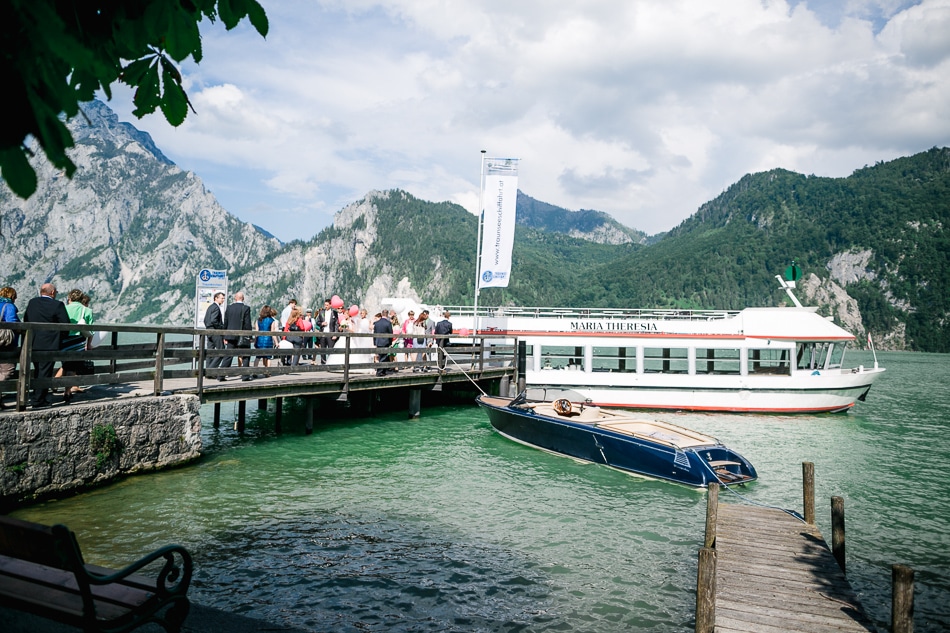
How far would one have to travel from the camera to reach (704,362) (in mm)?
27578

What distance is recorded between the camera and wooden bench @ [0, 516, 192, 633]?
4266 mm

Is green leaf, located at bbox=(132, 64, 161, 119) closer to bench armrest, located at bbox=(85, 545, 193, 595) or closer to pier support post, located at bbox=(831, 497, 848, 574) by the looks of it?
bench armrest, located at bbox=(85, 545, 193, 595)

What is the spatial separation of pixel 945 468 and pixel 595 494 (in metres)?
11.0

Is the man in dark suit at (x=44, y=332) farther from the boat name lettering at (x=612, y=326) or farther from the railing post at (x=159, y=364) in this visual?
the boat name lettering at (x=612, y=326)

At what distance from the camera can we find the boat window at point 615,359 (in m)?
27.3

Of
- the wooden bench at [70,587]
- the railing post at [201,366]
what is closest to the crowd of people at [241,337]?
the railing post at [201,366]

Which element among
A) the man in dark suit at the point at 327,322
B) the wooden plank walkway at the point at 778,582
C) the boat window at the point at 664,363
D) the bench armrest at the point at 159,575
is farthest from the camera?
the boat window at the point at 664,363

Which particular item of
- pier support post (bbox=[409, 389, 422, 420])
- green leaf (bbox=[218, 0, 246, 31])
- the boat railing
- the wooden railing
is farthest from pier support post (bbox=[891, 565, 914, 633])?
the boat railing

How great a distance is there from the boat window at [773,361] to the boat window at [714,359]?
0.77m

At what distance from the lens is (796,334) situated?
2642 cm

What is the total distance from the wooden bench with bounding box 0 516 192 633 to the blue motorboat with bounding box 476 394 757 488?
35.3 feet

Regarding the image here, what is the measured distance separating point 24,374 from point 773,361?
2708cm

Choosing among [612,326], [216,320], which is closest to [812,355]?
[612,326]

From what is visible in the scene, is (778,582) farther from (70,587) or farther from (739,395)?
(739,395)
